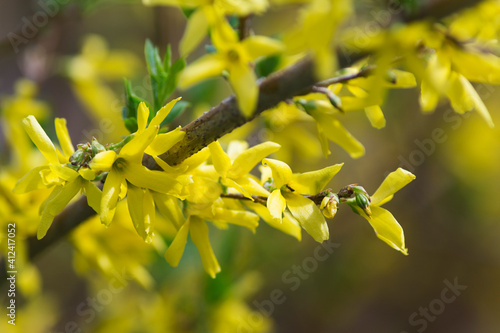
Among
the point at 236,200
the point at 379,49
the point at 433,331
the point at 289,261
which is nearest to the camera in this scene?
the point at 379,49

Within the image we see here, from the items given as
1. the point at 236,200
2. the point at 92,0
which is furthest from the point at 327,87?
the point at 92,0

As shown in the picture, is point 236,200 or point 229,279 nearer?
point 236,200

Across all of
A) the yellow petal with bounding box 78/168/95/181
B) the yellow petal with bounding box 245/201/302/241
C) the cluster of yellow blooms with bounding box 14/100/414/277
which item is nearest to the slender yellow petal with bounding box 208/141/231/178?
the cluster of yellow blooms with bounding box 14/100/414/277

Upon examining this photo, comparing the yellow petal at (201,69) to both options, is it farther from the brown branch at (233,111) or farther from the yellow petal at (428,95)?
the yellow petal at (428,95)

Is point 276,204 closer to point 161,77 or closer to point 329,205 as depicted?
point 329,205

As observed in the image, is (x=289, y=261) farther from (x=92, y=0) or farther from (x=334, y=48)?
(x=334, y=48)
